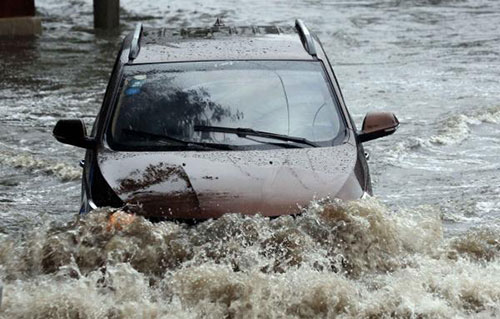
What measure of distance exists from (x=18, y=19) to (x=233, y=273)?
16626 millimetres

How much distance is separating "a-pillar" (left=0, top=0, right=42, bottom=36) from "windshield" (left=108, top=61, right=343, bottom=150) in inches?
570

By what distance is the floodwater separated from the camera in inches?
239

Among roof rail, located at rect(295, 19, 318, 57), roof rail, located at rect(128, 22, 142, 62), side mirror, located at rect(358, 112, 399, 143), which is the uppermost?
roof rail, located at rect(295, 19, 318, 57)

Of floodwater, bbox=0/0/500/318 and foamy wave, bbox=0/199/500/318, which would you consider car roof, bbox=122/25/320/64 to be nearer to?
floodwater, bbox=0/0/500/318

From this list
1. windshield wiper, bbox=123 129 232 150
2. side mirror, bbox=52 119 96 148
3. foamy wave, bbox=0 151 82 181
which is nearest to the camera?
windshield wiper, bbox=123 129 232 150

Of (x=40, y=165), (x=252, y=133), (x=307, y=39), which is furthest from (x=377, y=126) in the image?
(x=40, y=165)

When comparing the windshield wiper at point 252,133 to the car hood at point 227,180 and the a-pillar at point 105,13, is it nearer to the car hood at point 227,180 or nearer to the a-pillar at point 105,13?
the car hood at point 227,180

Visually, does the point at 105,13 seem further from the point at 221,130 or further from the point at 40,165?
the point at 221,130

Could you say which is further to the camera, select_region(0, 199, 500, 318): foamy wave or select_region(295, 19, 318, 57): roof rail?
select_region(295, 19, 318, 57): roof rail

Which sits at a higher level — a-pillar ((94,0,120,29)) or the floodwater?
the floodwater

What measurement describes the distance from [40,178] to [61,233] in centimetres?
477

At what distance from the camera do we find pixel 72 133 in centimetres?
717

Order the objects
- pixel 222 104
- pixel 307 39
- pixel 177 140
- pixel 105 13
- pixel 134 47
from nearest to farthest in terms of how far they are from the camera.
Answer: pixel 177 140, pixel 222 104, pixel 134 47, pixel 307 39, pixel 105 13

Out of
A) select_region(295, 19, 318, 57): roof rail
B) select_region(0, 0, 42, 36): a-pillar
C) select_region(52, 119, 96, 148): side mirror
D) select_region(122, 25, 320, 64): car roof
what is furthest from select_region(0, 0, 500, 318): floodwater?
select_region(122, 25, 320, 64): car roof
